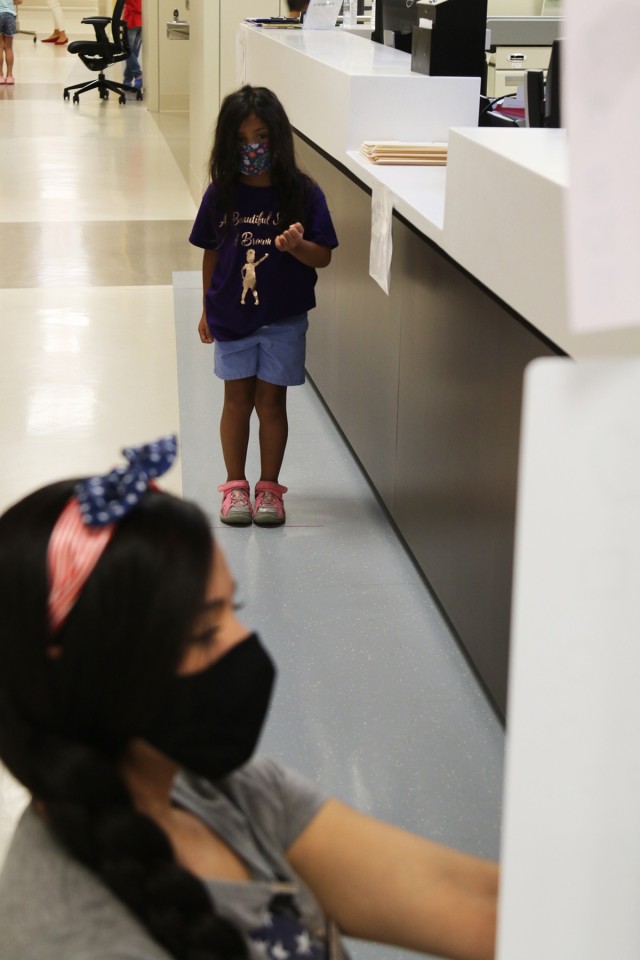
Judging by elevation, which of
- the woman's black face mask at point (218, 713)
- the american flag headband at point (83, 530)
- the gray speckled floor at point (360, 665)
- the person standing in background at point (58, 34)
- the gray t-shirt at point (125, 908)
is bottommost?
the gray speckled floor at point (360, 665)

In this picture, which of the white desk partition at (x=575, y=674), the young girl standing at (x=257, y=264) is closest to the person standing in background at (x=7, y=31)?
the young girl standing at (x=257, y=264)

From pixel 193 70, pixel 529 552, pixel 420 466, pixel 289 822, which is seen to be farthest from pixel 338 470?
pixel 193 70

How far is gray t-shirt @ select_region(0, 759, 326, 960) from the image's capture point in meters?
0.83

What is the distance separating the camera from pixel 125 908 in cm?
85

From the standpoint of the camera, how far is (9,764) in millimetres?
893

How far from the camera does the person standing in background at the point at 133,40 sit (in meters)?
14.0

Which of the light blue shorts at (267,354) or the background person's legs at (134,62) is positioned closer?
the light blue shorts at (267,354)

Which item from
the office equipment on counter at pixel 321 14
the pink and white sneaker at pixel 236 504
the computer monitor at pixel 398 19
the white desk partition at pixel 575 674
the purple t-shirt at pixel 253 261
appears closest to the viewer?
the white desk partition at pixel 575 674

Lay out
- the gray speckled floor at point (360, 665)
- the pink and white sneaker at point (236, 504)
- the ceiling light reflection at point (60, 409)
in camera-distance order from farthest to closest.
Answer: the ceiling light reflection at point (60, 409), the pink and white sneaker at point (236, 504), the gray speckled floor at point (360, 665)

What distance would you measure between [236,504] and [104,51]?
11.0 m

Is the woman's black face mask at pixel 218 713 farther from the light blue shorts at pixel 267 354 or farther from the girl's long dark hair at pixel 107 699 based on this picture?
the light blue shorts at pixel 267 354

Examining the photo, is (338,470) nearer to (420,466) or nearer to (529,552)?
(420,466)

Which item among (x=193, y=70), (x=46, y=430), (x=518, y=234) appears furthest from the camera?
(x=193, y=70)

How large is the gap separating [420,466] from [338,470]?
2.67ft
